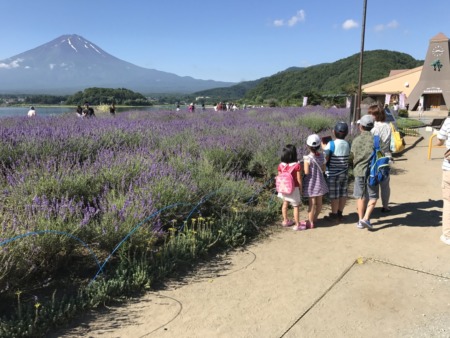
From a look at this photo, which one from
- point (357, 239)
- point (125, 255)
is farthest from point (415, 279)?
point (125, 255)

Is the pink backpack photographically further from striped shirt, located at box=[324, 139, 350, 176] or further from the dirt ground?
striped shirt, located at box=[324, 139, 350, 176]

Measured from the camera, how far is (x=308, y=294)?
3.21m

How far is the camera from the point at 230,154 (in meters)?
6.80

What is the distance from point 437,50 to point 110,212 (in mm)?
68401

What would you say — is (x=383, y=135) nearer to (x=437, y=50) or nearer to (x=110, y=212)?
(x=110, y=212)

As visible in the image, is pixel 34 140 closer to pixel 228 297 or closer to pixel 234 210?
pixel 234 210

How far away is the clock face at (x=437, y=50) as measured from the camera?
5825cm

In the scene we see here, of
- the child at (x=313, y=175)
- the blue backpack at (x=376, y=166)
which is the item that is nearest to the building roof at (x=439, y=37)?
the blue backpack at (x=376, y=166)

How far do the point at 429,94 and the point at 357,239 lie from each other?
6792 cm

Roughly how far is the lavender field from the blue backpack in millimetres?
1403

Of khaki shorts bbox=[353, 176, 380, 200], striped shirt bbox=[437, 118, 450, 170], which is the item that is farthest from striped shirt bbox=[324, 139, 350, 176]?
striped shirt bbox=[437, 118, 450, 170]

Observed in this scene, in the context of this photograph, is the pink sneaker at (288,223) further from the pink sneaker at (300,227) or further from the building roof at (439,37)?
the building roof at (439,37)

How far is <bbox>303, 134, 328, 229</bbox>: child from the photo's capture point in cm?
482

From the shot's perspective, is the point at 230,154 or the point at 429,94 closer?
the point at 230,154
